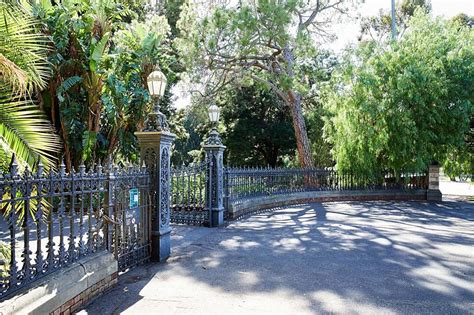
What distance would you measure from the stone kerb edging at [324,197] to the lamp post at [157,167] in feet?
19.8

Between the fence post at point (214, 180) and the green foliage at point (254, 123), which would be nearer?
the fence post at point (214, 180)

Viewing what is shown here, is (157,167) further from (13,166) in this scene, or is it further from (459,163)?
(459,163)

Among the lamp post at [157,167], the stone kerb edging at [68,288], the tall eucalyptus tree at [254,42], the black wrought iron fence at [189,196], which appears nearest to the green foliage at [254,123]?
the tall eucalyptus tree at [254,42]

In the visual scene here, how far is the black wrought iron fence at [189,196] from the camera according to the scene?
9.78 meters

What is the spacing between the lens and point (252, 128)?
24.2m

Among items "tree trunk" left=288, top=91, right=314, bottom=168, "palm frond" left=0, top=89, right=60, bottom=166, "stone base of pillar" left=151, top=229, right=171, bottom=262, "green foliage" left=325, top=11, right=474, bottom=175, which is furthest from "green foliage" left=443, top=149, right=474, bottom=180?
"palm frond" left=0, top=89, right=60, bottom=166

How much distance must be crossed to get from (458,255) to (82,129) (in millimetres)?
11035

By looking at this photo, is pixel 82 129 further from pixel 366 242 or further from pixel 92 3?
pixel 366 242

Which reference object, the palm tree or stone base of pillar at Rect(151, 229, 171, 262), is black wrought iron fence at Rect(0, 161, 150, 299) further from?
the palm tree

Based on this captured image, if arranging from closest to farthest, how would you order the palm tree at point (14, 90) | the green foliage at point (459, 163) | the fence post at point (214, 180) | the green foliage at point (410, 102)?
the palm tree at point (14, 90)
the fence post at point (214, 180)
the green foliage at point (410, 102)
the green foliage at point (459, 163)

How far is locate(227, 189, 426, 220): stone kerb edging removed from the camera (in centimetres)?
1323

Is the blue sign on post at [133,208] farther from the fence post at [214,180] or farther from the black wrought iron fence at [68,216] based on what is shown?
the fence post at [214,180]

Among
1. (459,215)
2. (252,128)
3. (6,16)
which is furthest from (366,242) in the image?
(252,128)

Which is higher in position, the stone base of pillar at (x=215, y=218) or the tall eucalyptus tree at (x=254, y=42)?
the tall eucalyptus tree at (x=254, y=42)
